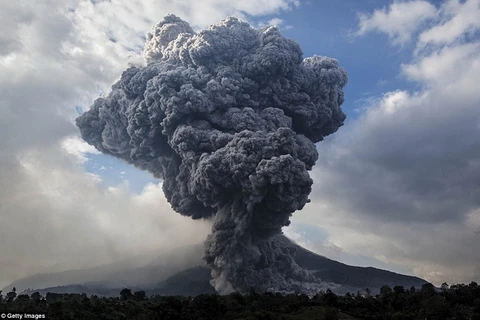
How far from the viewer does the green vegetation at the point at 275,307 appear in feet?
117

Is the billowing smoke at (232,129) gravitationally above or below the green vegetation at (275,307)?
above

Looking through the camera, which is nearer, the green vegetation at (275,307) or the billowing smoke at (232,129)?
the green vegetation at (275,307)

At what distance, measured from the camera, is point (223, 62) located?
71.4 m

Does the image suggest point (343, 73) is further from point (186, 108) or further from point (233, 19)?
point (186, 108)

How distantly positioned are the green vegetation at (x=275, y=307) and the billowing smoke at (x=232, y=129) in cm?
1388

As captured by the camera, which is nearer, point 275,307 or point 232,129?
point 275,307

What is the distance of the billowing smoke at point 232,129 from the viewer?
59.6m

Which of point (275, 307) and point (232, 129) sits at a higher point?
point (232, 129)

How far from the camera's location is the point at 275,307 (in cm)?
4322

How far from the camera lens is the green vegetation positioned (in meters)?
35.6

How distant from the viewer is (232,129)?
66.8m

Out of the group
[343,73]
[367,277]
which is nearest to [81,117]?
[343,73]

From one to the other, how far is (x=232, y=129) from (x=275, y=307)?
94.8 feet

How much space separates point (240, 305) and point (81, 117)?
46.9 meters
